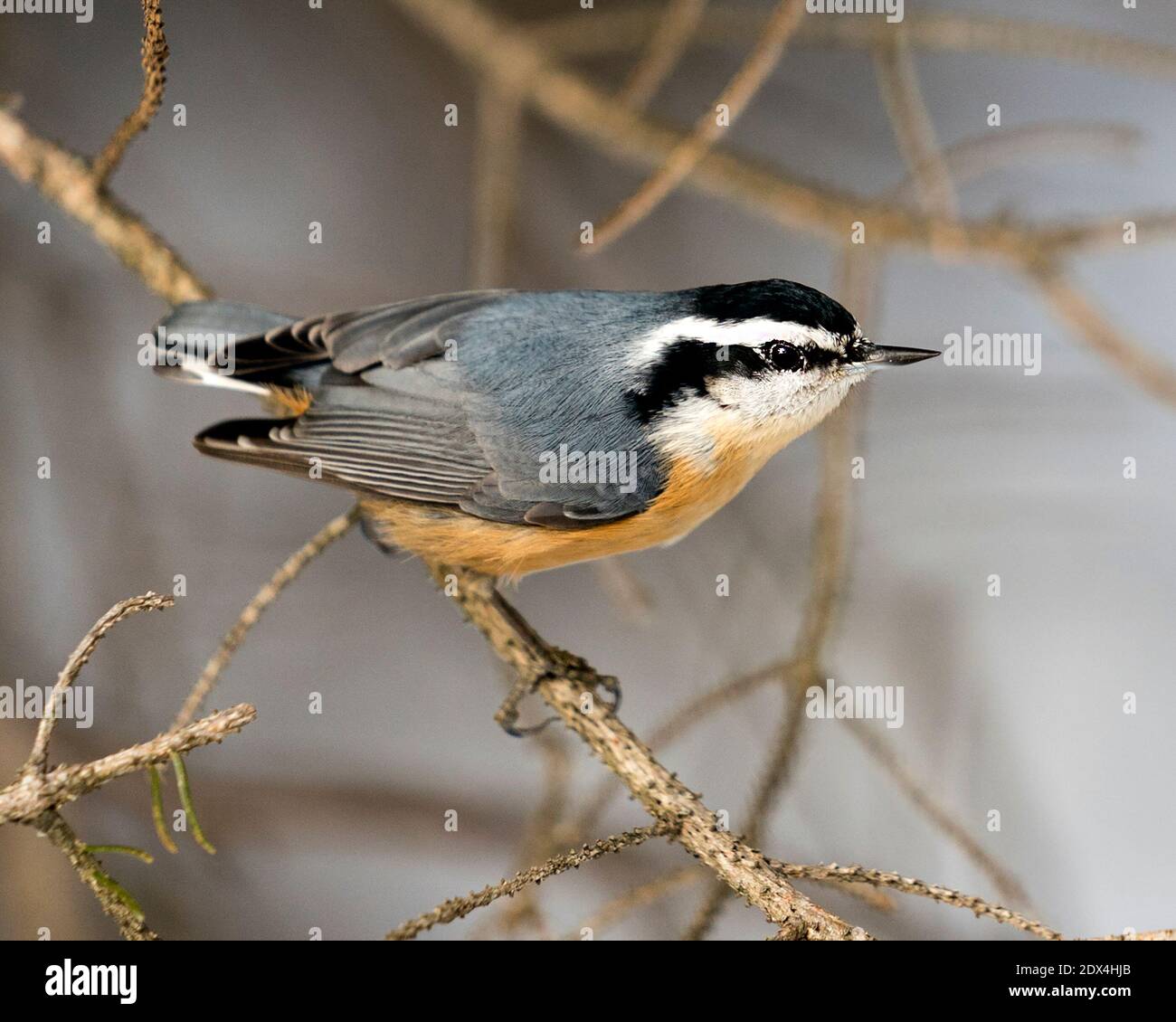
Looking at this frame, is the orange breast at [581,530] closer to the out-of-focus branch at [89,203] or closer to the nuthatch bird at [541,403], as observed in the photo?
the nuthatch bird at [541,403]

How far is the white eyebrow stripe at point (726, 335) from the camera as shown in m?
2.03

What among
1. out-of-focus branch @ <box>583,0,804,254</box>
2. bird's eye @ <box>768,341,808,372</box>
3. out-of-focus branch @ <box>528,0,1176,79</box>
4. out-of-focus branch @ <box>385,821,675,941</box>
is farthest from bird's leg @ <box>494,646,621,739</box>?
out-of-focus branch @ <box>528,0,1176,79</box>

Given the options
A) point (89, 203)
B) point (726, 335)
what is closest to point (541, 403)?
point (726, 335)

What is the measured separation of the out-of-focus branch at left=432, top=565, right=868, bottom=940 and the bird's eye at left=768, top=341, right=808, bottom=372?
677mm

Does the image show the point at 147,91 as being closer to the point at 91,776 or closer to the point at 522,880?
the point at 91,776

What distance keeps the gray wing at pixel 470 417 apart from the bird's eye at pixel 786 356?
281 mm

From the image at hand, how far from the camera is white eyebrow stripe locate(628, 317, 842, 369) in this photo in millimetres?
2031

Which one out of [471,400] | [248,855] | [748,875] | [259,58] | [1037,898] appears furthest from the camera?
[259,58]

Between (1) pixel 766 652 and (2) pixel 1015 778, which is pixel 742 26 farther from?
(2) pixel 1015 778

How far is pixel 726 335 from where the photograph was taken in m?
2.09

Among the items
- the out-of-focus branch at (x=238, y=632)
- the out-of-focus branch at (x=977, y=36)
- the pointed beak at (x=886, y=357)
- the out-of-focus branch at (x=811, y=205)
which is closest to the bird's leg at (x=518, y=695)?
the out-of-focus branch at (x=238, y=632)

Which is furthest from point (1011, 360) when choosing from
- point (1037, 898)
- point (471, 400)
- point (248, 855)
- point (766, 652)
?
point (248, 855)

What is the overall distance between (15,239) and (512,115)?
4.35 feet

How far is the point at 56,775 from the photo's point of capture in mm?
1315
